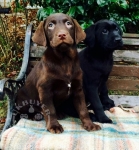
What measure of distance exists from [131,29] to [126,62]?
548 millimetres

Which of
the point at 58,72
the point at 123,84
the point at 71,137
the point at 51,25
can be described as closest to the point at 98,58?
the point at 58,72

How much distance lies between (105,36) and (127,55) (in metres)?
0.74

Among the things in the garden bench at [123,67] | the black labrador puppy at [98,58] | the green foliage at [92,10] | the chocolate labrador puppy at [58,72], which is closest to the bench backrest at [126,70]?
the garden bench at [123,67]

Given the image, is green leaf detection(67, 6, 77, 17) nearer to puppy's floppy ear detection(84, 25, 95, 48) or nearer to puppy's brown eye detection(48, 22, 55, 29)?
puppy's floppy ear detection(84, 25, 95, 48)

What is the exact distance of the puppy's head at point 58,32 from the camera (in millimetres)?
2275

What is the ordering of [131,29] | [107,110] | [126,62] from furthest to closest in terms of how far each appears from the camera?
[131,29] → [126,62] → [107,110]

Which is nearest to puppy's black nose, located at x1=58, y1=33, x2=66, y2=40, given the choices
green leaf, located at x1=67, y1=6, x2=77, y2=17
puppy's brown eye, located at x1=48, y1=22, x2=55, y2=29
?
puppy's brown eye, located at x1=48, y1=22, x2=55, y2=29

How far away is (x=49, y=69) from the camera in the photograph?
248cm

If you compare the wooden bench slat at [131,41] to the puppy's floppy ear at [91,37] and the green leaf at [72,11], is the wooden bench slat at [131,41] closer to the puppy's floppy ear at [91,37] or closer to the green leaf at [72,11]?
the green leaf at [72,11]

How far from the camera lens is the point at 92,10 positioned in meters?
3.36

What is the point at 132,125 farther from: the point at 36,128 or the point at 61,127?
the point at 36,128

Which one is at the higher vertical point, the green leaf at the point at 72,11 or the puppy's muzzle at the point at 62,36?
the green leaf at the point at 72,11

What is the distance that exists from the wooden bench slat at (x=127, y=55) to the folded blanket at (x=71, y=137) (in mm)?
861

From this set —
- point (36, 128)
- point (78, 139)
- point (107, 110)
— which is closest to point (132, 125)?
point (107, 110)
